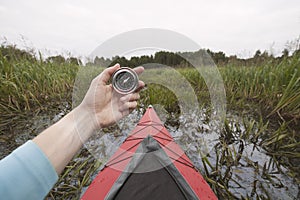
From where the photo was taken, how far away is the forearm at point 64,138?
67cm

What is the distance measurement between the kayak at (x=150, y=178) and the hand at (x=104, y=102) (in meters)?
0.32

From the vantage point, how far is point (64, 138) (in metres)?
0.78

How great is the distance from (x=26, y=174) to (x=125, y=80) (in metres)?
0.68

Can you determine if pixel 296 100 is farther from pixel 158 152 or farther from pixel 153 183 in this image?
pixel 153 183

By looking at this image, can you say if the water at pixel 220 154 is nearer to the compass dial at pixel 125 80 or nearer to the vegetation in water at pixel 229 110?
the vegetation in water at pixel 229 110

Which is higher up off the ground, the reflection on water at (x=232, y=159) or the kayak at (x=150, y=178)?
the kayak at (x=150, y=178)

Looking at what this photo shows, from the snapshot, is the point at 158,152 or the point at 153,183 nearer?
the point at 153,183

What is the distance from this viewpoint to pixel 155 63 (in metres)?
1.14

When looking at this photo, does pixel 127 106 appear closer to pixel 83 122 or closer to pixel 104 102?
pixel 104 102

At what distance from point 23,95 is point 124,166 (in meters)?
2.00

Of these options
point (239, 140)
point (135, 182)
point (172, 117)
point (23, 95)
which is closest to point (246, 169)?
point (239, 140)

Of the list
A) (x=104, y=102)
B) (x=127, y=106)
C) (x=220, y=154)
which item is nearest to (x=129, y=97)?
(x=127, y=106)

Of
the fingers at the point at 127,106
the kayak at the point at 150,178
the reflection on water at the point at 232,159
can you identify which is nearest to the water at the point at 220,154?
the reflection on water at the point at 232,159

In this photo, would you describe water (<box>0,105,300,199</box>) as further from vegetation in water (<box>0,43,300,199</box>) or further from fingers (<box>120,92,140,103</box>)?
fingers (<box>120,92,140,103</box>)
